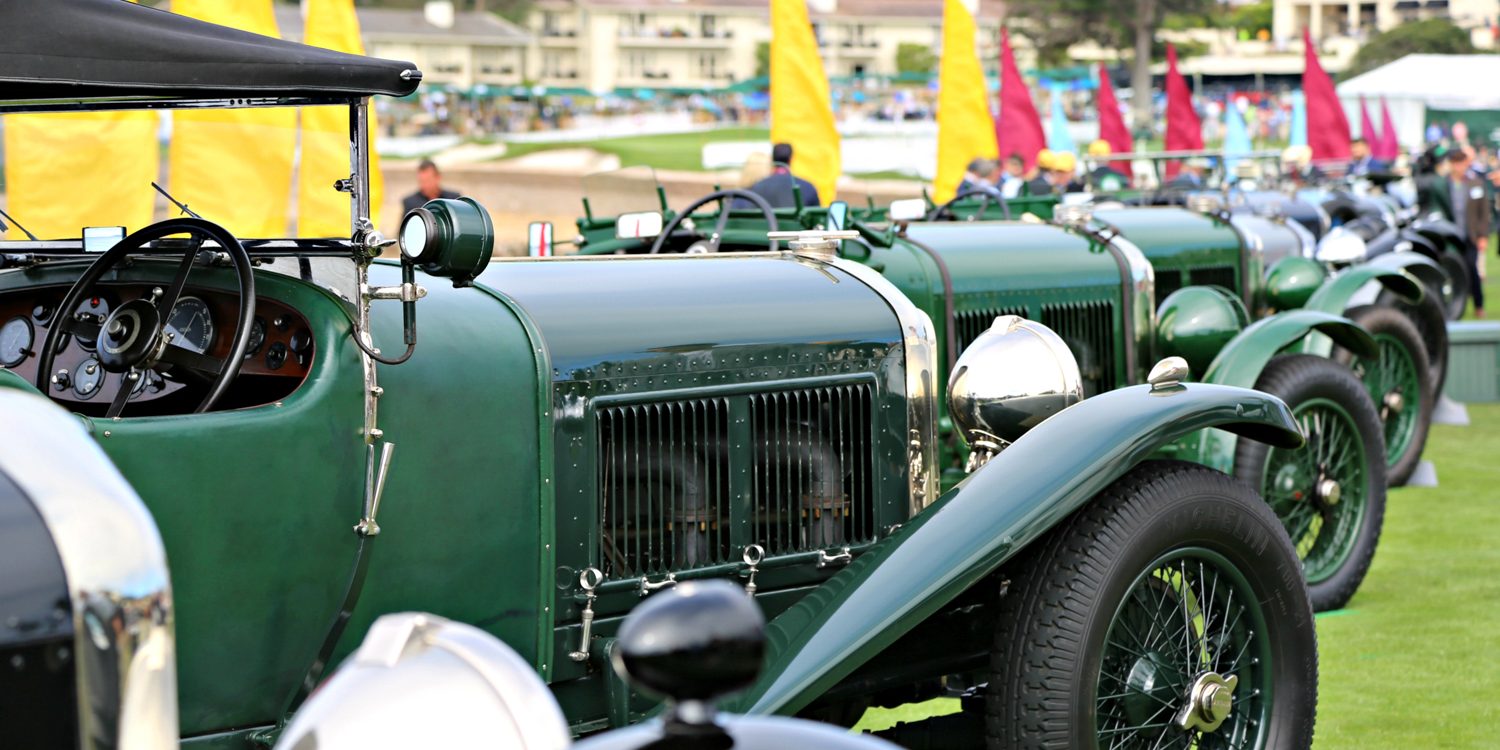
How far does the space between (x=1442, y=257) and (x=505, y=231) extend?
20.3 metres

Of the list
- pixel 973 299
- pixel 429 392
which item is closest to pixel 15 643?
pixel 429 392

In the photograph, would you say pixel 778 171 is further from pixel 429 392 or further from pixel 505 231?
pixel 505 231

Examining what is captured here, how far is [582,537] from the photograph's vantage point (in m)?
3.90

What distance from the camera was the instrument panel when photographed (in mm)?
3479

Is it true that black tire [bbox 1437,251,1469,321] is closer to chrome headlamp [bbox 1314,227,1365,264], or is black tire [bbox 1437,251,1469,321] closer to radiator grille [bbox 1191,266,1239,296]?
chrome headlamp [bbox 1314,227,1365,264]

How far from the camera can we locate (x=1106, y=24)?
82562mm

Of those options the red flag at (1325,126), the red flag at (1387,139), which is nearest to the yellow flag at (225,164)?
the red flag at (1325,126)

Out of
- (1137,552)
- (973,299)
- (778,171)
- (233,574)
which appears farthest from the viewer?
(778,171)

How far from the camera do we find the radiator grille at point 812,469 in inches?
170

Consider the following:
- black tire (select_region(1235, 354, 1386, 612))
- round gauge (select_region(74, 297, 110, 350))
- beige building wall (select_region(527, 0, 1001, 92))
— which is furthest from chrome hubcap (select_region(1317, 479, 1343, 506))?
beige building wall (select_region(527, 0, 1001, 92))

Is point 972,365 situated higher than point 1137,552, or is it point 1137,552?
point 972,365

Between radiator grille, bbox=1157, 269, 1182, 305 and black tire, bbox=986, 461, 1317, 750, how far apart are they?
4.16m

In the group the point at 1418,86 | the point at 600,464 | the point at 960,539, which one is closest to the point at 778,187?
the point at 600,464

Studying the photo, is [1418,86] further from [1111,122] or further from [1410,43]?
[1410,43]
